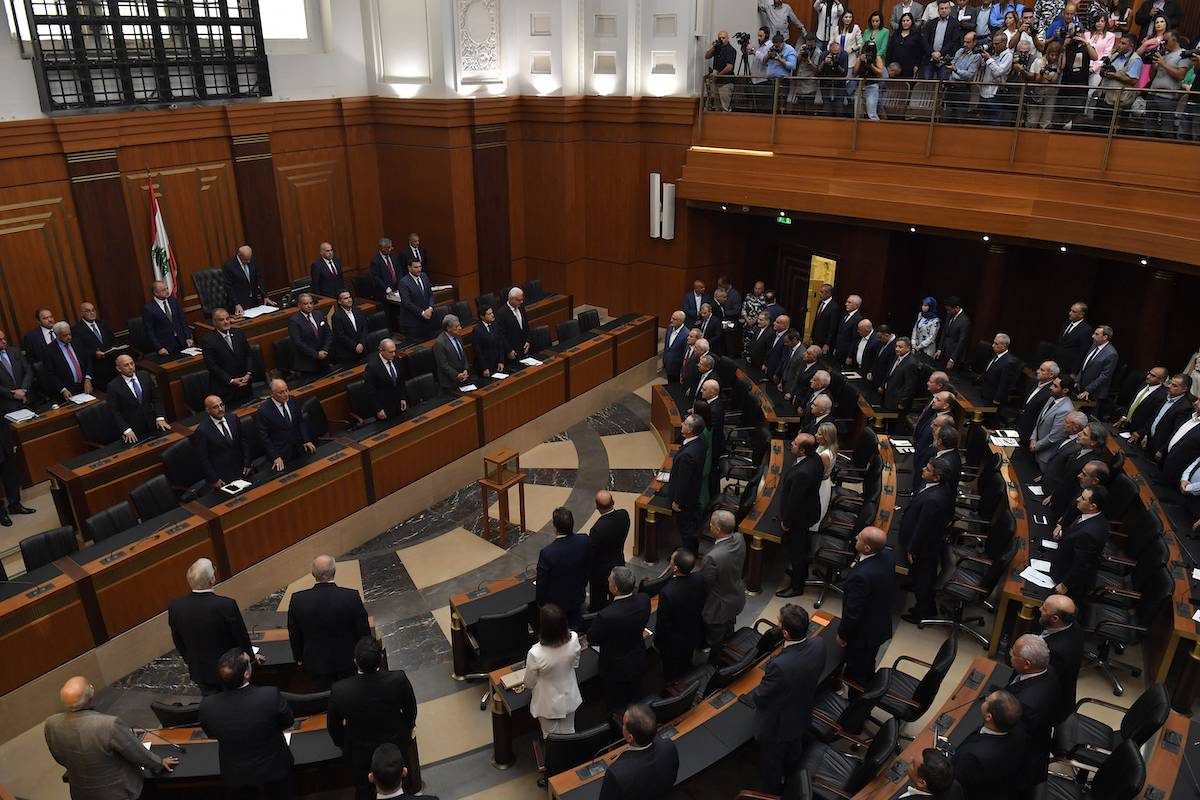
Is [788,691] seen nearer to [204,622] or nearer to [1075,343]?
[204,622]

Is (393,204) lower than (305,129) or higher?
lower

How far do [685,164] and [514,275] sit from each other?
140 inches

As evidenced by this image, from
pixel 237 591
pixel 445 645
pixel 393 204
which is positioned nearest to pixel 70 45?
pixel 393 204

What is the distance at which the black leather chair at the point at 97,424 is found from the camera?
8297 millimetres

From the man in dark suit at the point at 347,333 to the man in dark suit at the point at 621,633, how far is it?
236 inches

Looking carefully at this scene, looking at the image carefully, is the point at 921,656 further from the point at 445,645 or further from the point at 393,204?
the point at 393,204

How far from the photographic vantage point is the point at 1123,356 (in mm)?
10953

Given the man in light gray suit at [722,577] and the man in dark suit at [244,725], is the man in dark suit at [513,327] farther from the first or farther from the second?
the man in dark suit at [244,725]

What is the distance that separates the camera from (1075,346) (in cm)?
983

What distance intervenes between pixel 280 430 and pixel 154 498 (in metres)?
1.22

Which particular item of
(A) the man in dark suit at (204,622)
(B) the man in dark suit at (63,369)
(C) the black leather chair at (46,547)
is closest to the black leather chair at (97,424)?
(B) the man in dark suit at (63,369)

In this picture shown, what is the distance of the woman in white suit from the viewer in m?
4.86

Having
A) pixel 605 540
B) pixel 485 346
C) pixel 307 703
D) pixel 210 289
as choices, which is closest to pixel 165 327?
pixel 210 289

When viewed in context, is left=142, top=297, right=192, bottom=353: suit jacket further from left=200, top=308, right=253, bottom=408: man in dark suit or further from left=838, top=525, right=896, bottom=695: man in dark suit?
left=838, top=525, right=896, bottom=695: man in dark suit
